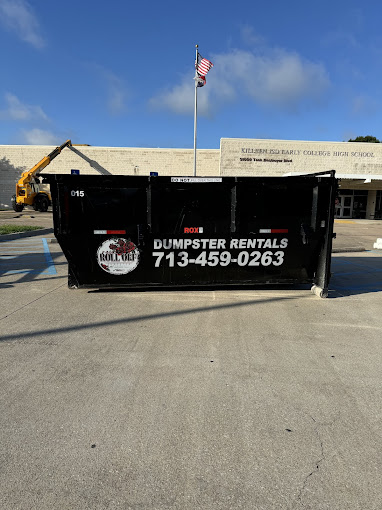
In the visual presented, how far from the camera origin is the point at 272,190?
19.7 feet

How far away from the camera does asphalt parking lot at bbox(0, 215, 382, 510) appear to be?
6.75 feet

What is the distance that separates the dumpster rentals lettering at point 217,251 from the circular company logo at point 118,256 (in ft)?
1.31

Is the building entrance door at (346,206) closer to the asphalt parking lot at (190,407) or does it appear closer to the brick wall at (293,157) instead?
the brick wall at (293,157)

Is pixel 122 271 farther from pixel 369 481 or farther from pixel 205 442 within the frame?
pixel 369 481

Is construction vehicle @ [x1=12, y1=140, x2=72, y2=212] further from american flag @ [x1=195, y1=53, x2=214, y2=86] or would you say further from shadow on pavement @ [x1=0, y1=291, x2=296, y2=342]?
shadow on pavement @ [x1=0, y1=291, x2=296, y2=342]

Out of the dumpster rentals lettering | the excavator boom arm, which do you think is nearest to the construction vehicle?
the excavator boom arm

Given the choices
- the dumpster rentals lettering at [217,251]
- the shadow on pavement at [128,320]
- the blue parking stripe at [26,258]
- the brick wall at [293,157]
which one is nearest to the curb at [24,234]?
the blue parking stripe at [26,258]

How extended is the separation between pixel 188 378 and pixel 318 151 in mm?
35631

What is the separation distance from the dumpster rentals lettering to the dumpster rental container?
0.02 metres

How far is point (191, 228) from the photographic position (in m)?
6.02

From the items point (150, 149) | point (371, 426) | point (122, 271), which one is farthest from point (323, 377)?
point (150, 149)

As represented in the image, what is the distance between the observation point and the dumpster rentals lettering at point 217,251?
6.10m

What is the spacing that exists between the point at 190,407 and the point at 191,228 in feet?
11.9

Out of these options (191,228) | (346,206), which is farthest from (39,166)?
(346,206)
